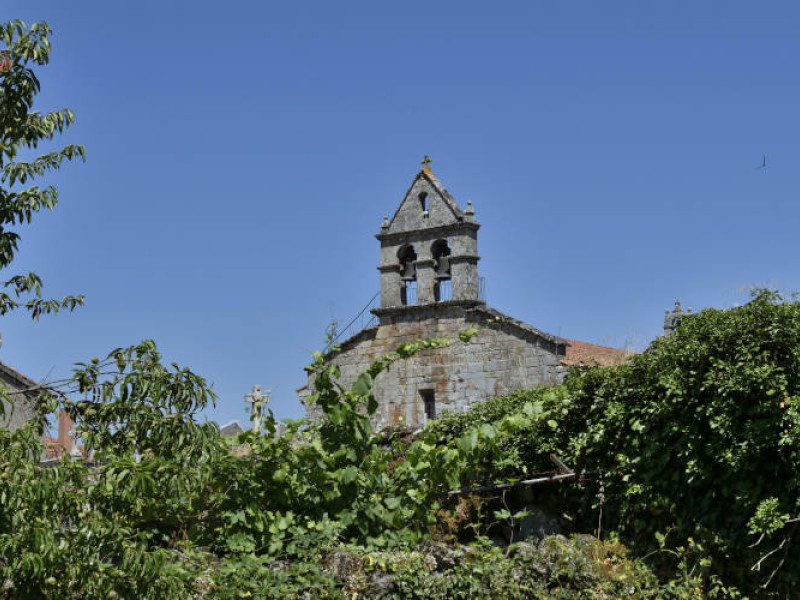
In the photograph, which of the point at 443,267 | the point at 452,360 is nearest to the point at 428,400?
the point at 452,360

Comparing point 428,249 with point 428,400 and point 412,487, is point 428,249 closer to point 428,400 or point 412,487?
point 428,400

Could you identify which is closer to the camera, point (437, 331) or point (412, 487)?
point (412, 487)

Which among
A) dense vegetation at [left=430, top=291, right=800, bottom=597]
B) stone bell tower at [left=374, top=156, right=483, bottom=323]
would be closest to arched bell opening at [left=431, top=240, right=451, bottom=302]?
stone bell tower at [left=374, top=156, right=483, bottom=323]

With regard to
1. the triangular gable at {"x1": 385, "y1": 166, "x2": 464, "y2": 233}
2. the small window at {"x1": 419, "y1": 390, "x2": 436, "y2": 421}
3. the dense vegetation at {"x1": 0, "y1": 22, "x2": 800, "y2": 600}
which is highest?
the triangular gable at {"x1": 385, "y1": 166, "x2": 464, "y2": 233}

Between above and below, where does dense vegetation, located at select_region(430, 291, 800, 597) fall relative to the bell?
below

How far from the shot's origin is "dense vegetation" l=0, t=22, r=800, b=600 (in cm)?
757

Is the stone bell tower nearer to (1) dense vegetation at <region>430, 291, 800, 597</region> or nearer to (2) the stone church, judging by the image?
(2) the stone church

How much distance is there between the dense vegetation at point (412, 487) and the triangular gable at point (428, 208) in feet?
44.4

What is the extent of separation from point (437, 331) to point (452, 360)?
915 mm

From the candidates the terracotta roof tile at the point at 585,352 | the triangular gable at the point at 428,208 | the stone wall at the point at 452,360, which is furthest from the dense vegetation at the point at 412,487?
the triangular gable at the point at 428,208

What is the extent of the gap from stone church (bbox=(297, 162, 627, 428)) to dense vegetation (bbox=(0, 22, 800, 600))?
1230cm

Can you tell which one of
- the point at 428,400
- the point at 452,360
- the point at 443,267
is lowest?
the point at 428,400

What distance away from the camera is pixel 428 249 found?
2417 cm

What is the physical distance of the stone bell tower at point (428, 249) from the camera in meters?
23.8
